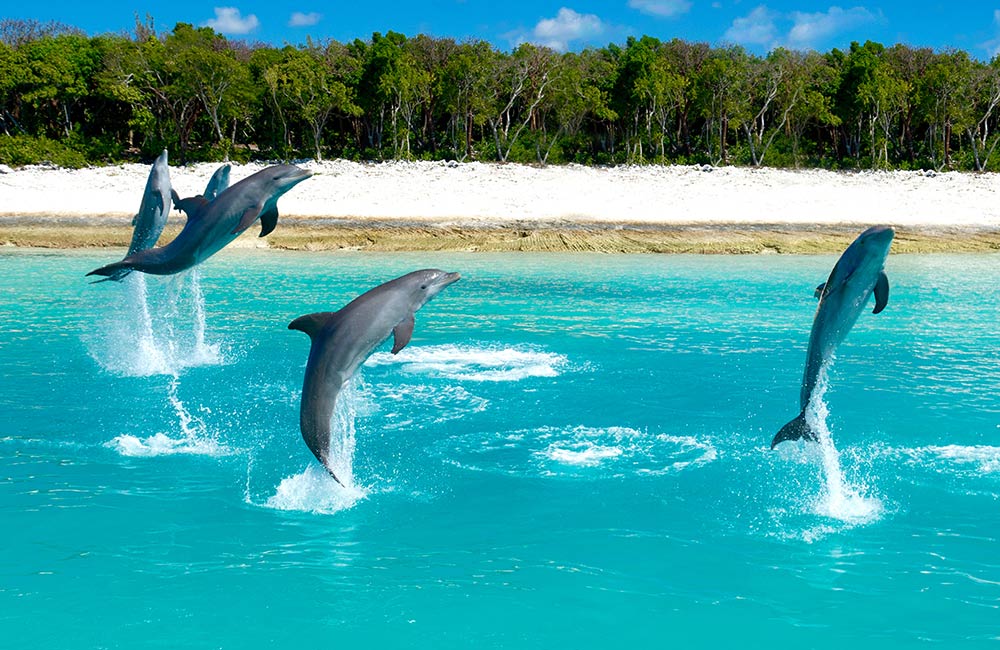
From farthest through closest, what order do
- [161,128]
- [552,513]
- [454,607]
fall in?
1. [161,128]
2. [552,513]
3. [454,607]

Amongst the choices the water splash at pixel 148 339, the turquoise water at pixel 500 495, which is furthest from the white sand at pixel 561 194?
the turquoise water at pixel 500 495

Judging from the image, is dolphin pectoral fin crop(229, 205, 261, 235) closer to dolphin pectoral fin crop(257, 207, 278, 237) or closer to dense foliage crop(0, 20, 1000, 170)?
dolphin pectoral fin crop(257, 207, 278, 237)

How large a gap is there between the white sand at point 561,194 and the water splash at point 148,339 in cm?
1599

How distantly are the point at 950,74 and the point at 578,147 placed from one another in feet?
58.5

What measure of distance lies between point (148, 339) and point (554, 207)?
23.3 m

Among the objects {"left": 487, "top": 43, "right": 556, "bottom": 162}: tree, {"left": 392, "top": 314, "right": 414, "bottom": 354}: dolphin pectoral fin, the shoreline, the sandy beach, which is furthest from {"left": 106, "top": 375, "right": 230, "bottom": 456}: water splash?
{"left": 487, "top": 43, "right": 556, "bottom": 162}: tree

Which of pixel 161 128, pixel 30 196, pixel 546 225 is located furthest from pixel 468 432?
pixel 161 128

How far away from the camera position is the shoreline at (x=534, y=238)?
100 feet

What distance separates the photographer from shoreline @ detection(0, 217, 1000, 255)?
30.5 metres

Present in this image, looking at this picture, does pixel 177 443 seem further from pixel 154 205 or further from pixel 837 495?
pixel 837 495

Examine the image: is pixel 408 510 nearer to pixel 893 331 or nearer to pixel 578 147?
pixel 893 331

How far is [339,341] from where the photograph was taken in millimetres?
6031

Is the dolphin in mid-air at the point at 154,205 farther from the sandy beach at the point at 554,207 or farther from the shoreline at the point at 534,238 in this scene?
the shoreline at the point at 534,238

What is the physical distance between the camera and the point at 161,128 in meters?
46.4
